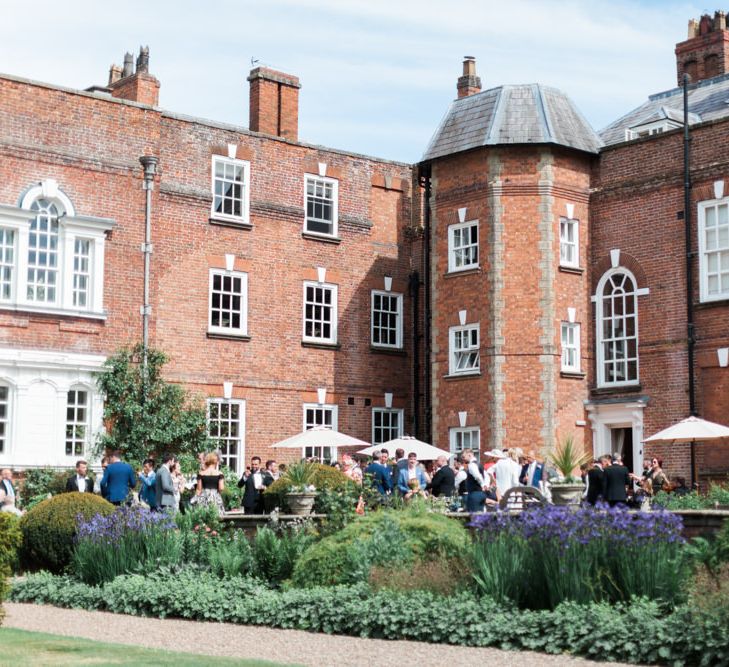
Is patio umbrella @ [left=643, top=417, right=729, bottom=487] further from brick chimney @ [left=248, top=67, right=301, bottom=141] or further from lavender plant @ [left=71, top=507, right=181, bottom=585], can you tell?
brick chimney @ [left=248, top=67, right=301, bottom=141]

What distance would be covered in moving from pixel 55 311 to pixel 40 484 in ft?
12.7

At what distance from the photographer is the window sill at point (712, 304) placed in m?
26.9

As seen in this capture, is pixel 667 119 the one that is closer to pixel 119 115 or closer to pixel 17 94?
pixel 119 115

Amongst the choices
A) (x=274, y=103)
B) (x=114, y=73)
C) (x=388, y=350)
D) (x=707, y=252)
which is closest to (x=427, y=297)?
(x=388, y=350)

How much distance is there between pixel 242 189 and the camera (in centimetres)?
3092

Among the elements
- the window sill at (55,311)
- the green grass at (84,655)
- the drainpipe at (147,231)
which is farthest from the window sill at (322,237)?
the green grass at (84,655)

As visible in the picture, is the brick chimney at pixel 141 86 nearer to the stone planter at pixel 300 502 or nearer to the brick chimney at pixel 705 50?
the stone planter at pixel 300 502

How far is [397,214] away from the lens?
34.1 metres

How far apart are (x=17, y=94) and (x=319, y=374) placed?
10.2m

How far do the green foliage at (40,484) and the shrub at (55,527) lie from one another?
8.05 metres

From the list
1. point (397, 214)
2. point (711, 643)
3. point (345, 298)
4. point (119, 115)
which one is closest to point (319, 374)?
point (345, 298)

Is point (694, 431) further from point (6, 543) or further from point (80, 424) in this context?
point (6, 543)

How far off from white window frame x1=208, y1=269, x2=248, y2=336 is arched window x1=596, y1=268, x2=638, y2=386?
868 cm

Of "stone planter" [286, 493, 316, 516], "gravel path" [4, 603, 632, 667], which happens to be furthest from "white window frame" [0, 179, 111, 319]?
"gravel path" [4, 603, 632, 667]
